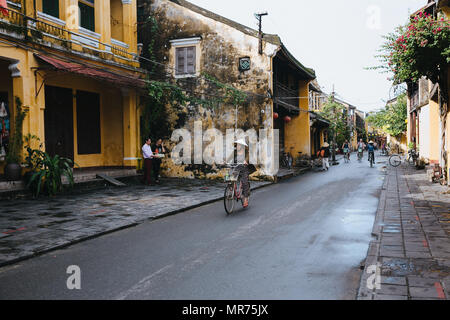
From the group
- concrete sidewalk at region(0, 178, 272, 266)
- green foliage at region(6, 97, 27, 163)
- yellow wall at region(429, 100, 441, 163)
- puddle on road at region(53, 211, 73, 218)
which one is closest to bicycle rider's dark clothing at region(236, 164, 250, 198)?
concrete sidewalk at region(0, 178, 272, 266)

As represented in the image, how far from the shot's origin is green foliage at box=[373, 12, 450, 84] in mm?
10586

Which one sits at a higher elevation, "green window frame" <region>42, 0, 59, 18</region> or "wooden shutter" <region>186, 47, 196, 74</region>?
"green window frame" <region>42, 0, 59, 18</region>

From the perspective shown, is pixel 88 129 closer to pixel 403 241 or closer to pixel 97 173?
pixel 97 173

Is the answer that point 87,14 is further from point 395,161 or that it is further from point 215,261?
point 395,161

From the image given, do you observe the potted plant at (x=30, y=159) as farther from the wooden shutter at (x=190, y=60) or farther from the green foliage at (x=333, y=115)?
the green foliage at (x=333, y=115)

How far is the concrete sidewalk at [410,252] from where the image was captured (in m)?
4.05

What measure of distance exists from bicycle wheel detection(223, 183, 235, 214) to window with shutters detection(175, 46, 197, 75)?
31.3 feet

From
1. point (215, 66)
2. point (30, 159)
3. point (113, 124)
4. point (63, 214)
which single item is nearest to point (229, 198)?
point (63, 214)

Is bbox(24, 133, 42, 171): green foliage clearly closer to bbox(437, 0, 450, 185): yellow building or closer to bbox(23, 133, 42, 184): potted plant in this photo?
bbox(23, 133, 42, 184): potted plant

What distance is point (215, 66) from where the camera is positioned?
17219 millimetres

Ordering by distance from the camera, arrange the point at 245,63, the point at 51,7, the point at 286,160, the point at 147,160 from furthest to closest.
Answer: the point at 286,160
the point at 245,63
the point at 147,160
the point at 51,7

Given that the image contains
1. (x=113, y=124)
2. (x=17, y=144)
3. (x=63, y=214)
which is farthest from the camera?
(x=113, y=124)

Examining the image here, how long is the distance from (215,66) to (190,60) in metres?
1.25

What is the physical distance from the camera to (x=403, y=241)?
20.0ft
